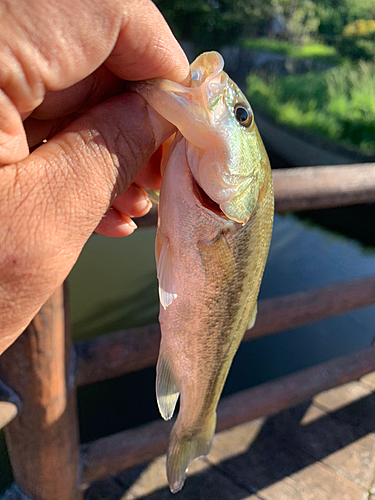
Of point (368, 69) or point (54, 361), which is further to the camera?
point (368, 69)

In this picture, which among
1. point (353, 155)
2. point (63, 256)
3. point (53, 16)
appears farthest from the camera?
point (353, 155)

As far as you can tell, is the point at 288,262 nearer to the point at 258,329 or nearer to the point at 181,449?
the point at 258,329

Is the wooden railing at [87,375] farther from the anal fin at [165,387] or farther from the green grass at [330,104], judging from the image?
the green grass at [330,104]

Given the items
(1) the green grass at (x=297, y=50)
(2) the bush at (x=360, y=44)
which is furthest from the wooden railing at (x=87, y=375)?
(1) the green grass at (x=297, y=50)

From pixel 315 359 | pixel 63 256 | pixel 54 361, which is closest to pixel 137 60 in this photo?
pixel 63 256

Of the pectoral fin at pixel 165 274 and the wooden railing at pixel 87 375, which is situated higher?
the pectoral fin at pixel 165 274

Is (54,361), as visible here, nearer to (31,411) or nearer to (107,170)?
(31,411)

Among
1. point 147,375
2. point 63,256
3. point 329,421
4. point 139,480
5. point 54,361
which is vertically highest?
point 63,256
